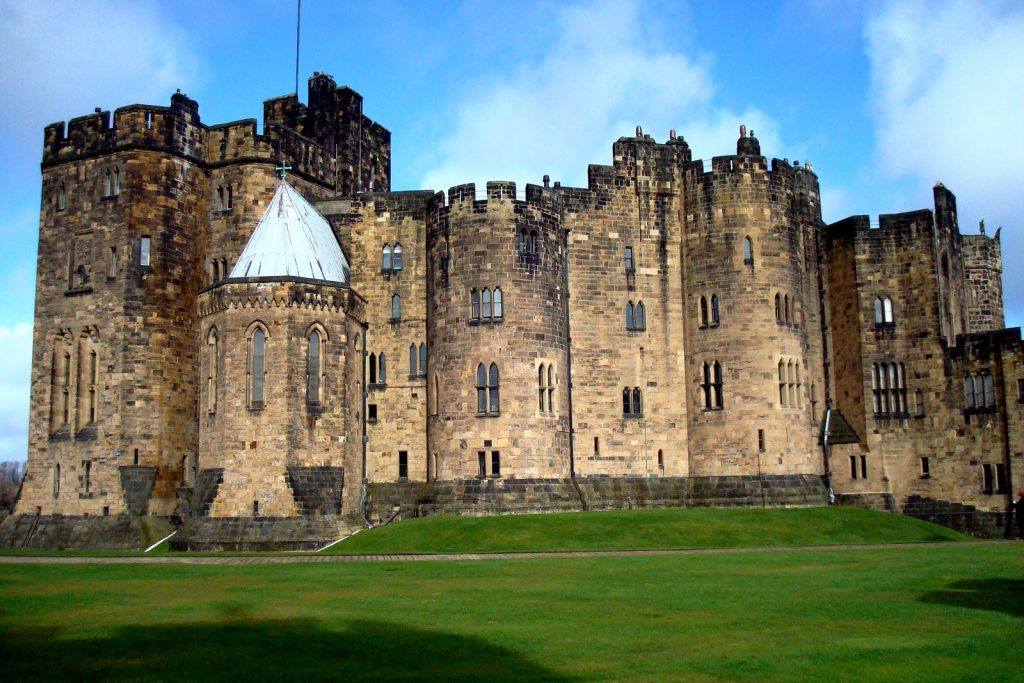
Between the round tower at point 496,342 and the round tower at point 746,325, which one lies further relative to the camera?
the round tower at point 746,325

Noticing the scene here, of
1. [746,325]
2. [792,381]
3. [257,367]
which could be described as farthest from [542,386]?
[257,367]

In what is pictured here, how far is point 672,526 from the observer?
42812mm

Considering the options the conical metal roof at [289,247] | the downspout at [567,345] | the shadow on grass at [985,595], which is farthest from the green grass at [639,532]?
the shadow on grass at [985,595]

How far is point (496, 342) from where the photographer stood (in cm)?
4816

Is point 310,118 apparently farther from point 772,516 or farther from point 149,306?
point 772,516

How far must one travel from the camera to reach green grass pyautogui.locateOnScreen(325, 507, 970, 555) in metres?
39.9

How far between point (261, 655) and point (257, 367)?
31.9m

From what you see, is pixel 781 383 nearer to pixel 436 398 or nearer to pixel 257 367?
pixel 436 398

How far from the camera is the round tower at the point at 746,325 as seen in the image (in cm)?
5062

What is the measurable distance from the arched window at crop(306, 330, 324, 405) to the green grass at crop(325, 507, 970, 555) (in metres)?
6.11

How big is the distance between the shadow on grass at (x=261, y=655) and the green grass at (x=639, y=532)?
21.6m

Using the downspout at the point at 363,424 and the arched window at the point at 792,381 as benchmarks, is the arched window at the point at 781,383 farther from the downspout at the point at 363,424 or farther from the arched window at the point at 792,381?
the downspout at the point at 363,424

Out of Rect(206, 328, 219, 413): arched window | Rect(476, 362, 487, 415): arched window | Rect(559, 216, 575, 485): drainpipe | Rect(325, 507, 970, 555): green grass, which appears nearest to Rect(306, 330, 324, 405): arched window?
Rect(206, 328, 219, 413): arched window

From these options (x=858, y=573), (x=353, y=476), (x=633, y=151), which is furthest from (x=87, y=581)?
(x=633, y=151)
